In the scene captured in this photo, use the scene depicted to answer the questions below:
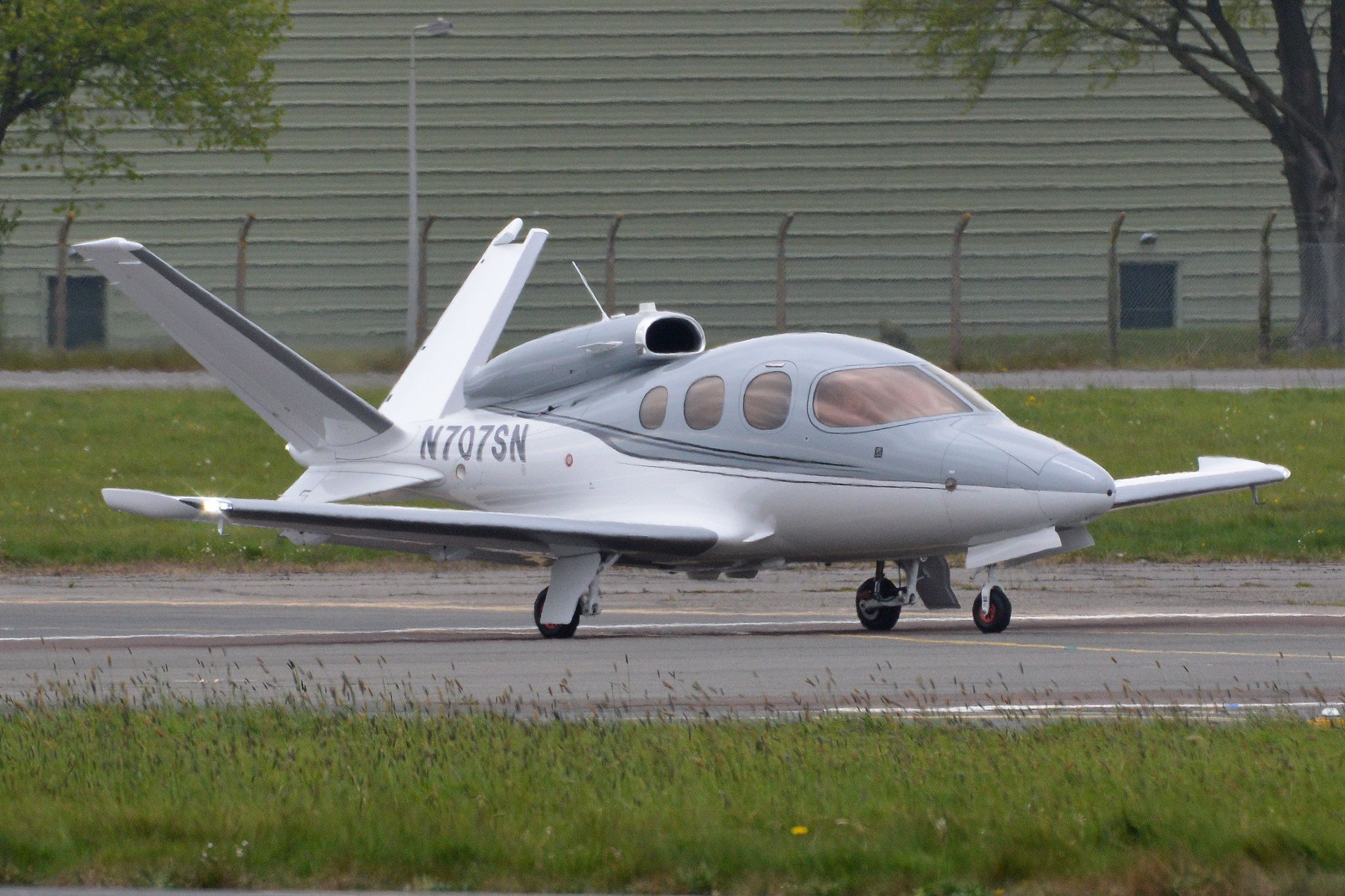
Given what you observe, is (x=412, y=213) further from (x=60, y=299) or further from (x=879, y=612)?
(x=879, y=612)

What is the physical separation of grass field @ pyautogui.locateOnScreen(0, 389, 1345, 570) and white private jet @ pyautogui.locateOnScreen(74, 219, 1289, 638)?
5431 mm

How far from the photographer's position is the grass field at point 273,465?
22.6m

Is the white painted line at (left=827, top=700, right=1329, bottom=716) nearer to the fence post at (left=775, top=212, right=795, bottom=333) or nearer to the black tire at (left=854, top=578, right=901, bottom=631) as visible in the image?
the black tire at (left=854, top=578, right=901, bottom=631)

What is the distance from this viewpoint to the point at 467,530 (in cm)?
1503

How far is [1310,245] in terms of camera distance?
34500mm

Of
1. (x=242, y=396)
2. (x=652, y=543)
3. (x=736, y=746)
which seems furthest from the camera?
(x=242, y=396)

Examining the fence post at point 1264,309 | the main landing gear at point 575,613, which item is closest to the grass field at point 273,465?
the fence post at point 1264,309

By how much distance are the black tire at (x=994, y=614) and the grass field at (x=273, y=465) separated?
7.33 meters

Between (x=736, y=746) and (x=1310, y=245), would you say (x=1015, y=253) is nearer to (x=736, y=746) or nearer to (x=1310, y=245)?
(x=1310, y=245)

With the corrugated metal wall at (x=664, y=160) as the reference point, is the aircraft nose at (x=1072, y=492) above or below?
below

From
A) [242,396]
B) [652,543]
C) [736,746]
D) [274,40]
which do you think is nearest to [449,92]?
[274,40]

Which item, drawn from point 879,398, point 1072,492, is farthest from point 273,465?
point 1072,492

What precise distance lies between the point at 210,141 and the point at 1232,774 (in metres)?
32.5

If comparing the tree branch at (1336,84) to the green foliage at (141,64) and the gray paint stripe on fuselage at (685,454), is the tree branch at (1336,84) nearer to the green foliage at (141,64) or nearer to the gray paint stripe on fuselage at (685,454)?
the green foliage at (141,64)
